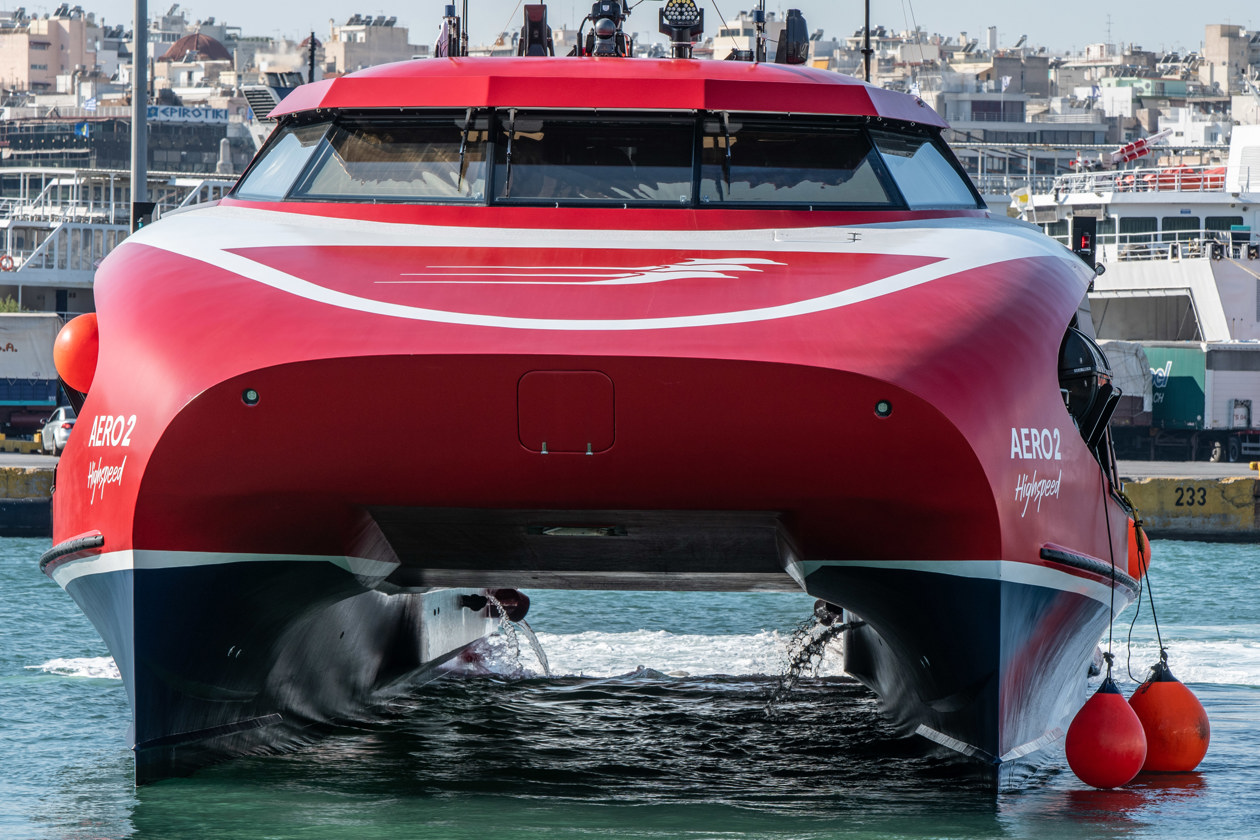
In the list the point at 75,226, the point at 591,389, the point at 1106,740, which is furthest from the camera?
the point at 75,226

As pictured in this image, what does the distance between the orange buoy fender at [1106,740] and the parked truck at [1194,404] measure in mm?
29127

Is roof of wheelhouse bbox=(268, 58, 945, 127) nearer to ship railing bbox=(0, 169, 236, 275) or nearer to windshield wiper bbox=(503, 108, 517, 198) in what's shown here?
windshield wiper bbox=(503, 108, 517, 198)

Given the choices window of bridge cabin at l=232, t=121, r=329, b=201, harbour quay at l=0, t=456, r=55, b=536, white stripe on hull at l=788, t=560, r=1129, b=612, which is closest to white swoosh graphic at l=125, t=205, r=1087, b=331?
window of bridge cabin at l=232, t=121, r=329, b=201

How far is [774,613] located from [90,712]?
7577 mm

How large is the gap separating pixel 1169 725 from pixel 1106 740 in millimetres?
749

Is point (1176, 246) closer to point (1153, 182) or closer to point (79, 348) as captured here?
point (1153, 182)

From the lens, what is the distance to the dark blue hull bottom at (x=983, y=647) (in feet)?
18.7

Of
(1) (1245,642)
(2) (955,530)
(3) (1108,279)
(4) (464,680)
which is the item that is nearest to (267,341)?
(2) (955,530)

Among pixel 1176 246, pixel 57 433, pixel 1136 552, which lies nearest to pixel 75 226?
pixel 57 433

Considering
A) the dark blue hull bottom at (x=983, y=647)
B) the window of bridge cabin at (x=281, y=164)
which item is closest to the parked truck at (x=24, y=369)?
the window of bridge cabin at (x=281, y=164)

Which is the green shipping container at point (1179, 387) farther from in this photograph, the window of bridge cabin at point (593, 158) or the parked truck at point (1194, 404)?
the window of bridge cabin at point (593, 158)

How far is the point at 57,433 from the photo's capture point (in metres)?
27.7

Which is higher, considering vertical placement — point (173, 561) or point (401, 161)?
point (401, 161)

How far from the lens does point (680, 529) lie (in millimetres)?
5777
